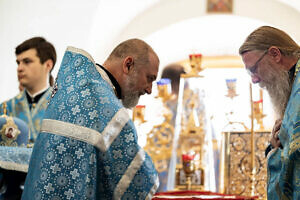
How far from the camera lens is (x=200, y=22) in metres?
9.21

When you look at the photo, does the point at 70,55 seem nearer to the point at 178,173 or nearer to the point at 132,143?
the point at 132,143

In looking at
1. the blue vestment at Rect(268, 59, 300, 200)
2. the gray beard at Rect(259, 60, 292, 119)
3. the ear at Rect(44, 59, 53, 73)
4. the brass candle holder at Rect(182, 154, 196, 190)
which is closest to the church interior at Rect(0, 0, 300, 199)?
the brass candle holder at Rect(182, 154, 196, 190)

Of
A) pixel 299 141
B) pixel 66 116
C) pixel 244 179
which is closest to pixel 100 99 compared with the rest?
pixel 66 116

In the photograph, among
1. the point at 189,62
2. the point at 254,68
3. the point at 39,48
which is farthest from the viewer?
the point at 189,62

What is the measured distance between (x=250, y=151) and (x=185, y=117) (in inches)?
53.0

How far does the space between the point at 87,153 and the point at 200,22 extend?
6.98m

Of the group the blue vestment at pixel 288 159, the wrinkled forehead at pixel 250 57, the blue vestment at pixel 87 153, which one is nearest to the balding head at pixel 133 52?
the blue vestment at pixel 87 153

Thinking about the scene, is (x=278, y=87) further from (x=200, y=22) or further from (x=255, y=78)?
(x=200, y=22)

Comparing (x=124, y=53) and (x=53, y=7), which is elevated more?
(x=53, y=7)

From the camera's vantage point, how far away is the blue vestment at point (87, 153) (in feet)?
8.05

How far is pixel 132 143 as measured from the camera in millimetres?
2547

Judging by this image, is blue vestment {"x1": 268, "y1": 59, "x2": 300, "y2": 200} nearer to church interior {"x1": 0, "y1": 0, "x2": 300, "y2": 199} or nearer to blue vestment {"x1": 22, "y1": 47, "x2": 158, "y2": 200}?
blue vestment {"x1": 22, "y1": 47, "x2": 158, "y2": 200}

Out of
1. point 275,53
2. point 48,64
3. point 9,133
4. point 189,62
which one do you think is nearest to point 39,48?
point 48,64

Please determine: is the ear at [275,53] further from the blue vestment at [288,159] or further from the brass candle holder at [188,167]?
the brass candle holder at [188,167]
